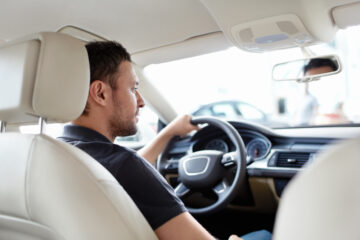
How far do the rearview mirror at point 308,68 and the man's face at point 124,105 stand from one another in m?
1.15

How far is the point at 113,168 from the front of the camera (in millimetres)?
1479

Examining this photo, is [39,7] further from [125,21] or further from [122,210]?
[122,210]

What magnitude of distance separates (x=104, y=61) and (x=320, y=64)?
1336 millimetres

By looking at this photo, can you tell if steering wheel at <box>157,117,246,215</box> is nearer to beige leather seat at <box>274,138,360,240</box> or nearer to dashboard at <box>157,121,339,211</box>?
dashboard at <box>157,121,339,211</box>

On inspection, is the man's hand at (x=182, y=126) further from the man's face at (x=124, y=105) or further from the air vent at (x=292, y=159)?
the man's face at (x=124, y=105)

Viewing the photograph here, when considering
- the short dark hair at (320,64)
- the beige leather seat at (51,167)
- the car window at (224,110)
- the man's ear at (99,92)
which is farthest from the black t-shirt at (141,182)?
the car window at (224,110)

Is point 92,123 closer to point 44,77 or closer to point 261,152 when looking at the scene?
point 44,77

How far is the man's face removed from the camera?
5.91ft

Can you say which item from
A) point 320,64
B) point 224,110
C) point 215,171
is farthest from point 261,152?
point 224,110

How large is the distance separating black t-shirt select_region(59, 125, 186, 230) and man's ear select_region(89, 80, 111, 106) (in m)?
0.26

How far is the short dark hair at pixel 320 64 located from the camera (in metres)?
2.41

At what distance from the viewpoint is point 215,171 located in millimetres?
2322

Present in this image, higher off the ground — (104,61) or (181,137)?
(104,61)

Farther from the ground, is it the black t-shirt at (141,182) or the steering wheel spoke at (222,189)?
the black t-shirt at (141,182)
